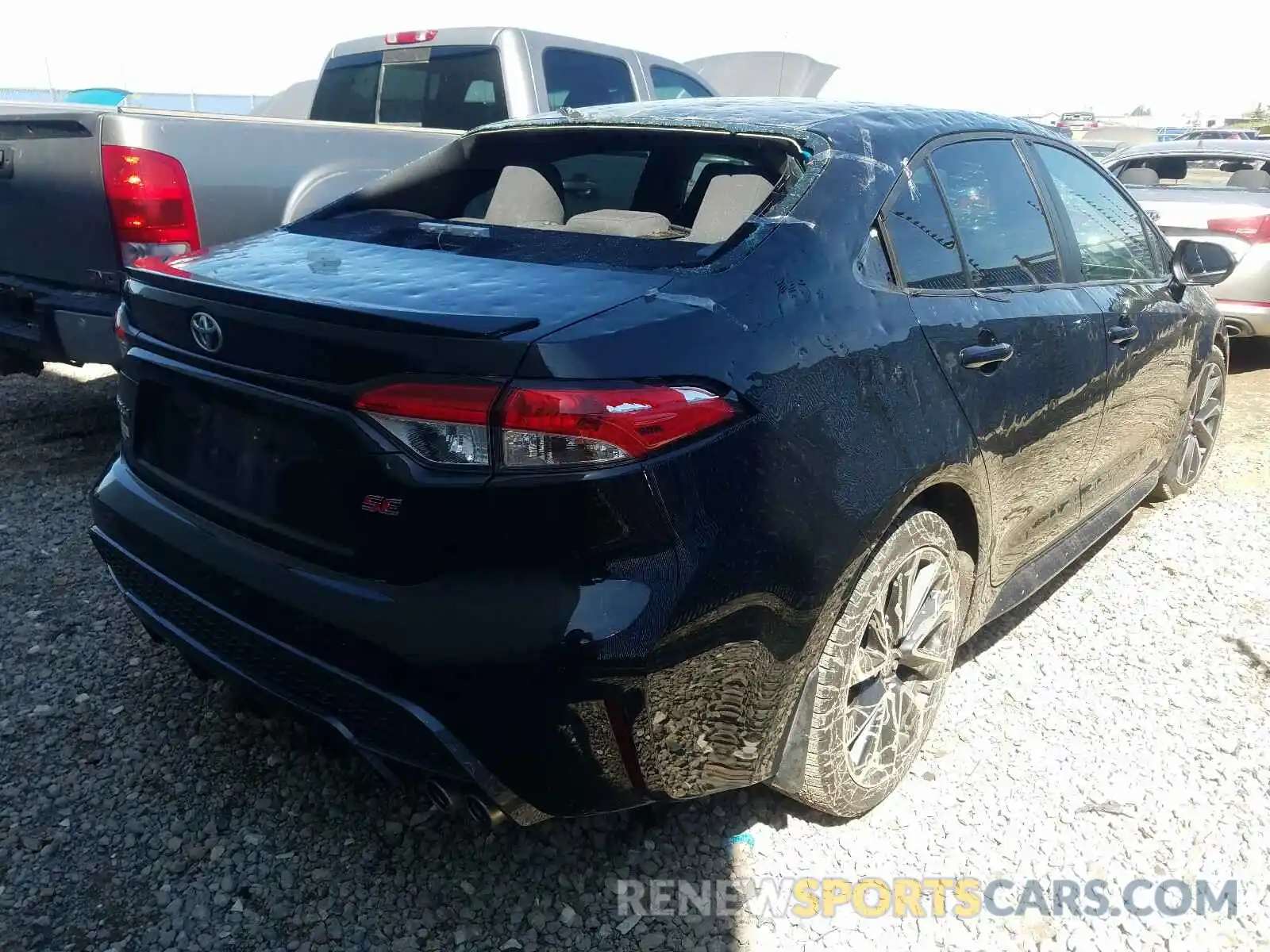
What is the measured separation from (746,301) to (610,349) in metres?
0.34

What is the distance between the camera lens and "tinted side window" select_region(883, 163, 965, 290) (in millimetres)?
2334

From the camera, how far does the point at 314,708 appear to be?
1917 millimetres

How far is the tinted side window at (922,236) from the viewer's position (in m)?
2.33

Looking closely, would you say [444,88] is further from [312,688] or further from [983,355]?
[312,688]

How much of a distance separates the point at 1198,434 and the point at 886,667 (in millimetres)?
2996

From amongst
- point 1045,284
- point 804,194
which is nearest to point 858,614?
point 804,194

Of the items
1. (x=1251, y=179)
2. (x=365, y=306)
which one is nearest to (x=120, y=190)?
(x=365, y=306)

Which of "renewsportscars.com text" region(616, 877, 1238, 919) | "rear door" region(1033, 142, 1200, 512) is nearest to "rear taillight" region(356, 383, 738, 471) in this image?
"renewsportscars.com text" region(616, 877, 1238, 919)

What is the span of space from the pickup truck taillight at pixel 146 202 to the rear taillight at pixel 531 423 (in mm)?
2592

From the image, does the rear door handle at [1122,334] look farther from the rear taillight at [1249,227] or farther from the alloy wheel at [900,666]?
the rear taillight at [1249,227]

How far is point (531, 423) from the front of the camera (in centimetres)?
164

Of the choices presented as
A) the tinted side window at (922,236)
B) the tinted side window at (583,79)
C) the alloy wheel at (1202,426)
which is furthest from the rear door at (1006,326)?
the tinted side window at (583,79)

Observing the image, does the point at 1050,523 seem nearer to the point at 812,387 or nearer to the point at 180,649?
the point at 812,387

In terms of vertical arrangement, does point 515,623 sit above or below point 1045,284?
below
